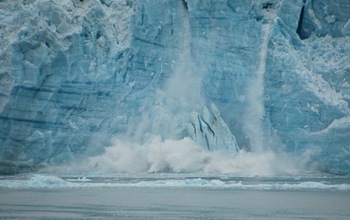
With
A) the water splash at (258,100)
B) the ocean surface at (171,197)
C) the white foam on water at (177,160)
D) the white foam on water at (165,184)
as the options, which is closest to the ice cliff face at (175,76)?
the water splash at (258,100)

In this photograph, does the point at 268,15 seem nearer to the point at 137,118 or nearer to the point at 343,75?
the point at 343,75

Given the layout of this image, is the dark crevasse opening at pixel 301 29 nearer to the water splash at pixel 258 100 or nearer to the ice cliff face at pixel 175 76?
the ice cliff face at pixel 175 76

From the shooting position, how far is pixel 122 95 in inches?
883

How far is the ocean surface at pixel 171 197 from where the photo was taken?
41.3ft

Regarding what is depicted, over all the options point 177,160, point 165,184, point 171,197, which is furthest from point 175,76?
point 171,197

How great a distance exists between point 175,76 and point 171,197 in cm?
801

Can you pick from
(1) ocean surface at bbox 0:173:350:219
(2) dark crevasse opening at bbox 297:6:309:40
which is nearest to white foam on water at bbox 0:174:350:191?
(1) ocean surface at bbox 0:173:350:219

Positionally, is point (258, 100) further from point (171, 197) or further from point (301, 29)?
point (171, 197)

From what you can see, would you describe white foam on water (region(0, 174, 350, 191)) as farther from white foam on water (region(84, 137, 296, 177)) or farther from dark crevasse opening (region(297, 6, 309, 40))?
dark crevasse opening (region(297, 6, 309, 40))

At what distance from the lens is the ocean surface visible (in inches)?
496

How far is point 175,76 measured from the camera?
23.3m

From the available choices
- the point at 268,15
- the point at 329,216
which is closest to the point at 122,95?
the point at 268,15

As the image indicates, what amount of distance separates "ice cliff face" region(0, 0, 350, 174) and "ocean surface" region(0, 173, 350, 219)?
131cm

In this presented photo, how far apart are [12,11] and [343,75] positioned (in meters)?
10.4
